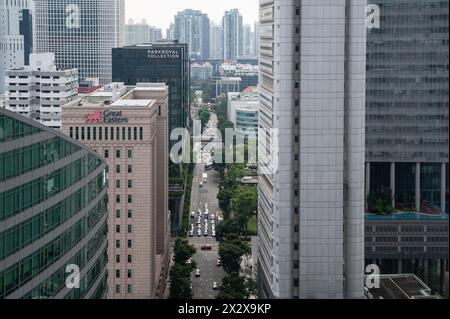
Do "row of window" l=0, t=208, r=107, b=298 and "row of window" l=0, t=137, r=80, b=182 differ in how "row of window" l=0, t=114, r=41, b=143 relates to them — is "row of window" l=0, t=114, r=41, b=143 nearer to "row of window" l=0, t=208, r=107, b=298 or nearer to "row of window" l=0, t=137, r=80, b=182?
"row of window" l=0, t=137, r=80, b=182

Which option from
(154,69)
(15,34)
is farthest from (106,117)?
(15,34)

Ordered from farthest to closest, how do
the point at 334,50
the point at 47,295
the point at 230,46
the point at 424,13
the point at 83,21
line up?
the point at 230,46 < the point at 83,21 < the point at 424,13 < the point at 334,50 < the point at 47,295

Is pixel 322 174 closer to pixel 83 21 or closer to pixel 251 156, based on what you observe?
pixel 251 156

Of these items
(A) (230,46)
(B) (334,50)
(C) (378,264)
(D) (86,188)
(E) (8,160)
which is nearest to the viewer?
(E) (8,160)

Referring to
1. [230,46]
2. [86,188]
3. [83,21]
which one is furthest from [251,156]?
[230,46]

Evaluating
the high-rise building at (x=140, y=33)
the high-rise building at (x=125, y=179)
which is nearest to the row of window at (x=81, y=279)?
the high-rise building at (x=125, y=179)
